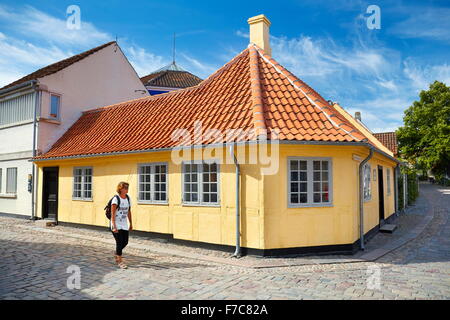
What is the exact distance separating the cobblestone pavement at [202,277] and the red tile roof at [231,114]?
2.99 meters

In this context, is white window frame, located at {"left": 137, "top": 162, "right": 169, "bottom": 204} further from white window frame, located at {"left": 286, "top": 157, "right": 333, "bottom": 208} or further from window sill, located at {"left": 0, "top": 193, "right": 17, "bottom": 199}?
window sill, located at {"left": 0, "top": 193, "right": 17, "bottom": 199}

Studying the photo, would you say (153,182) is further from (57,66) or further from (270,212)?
(57,66)

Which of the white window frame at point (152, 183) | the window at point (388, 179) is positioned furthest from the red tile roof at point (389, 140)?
the white window frame at point (152, 183)

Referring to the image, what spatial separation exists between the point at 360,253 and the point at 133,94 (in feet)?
49.6

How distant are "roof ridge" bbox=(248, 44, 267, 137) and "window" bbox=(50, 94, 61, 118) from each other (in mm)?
9450

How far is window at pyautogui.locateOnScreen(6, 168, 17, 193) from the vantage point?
50.3 ft

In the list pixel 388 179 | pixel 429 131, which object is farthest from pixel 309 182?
pixel 429 131

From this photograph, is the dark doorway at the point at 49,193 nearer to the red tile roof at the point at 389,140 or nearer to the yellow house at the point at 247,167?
the yellow house at the point at 247,167

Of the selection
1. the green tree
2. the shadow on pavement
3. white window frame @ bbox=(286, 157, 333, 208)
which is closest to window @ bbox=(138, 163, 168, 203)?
the shadow on pavement

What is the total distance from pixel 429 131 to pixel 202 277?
41.4 metres

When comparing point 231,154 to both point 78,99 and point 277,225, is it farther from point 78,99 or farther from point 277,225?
point 78,99

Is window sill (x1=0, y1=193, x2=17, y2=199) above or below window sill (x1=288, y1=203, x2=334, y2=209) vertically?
below

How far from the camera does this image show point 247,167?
7926 millimetres
